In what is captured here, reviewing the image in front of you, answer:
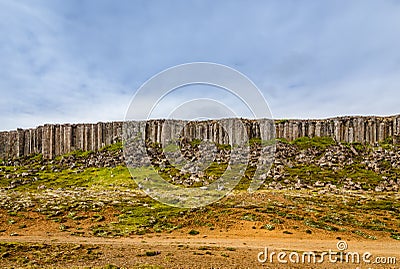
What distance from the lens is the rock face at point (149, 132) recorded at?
92181 mm

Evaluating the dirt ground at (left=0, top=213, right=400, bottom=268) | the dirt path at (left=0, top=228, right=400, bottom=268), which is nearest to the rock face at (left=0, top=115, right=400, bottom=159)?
the dirt ground at (left=0, top=213, right=400, bottom=268)

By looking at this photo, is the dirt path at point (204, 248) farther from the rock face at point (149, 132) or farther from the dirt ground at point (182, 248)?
the rock face at point (149, 132)

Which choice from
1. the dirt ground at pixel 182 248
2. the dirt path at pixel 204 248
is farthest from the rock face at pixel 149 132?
the dirt path at pixel 204 248

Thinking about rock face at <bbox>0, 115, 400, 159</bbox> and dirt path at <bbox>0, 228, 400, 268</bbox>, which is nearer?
dirt path at <bbox>0, 228, 400, 268</bbox>

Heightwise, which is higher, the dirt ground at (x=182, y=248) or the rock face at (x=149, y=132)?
the rock face at (x=149, y=132)

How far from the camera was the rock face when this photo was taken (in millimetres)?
92181

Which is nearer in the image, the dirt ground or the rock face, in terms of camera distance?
the dirt ground

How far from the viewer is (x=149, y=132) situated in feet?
326

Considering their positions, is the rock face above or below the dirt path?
above

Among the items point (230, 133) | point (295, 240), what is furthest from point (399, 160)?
point (295, 240)

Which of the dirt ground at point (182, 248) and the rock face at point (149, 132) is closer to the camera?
the dirt ground at point (182, 248)

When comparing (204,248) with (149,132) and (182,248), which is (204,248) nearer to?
(182,248)

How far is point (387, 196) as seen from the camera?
55656 millimetres

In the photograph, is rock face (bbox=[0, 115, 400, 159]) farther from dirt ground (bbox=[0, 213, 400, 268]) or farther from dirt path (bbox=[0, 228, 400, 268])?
dirt path (bbox=[0, 228, 400, 268])
